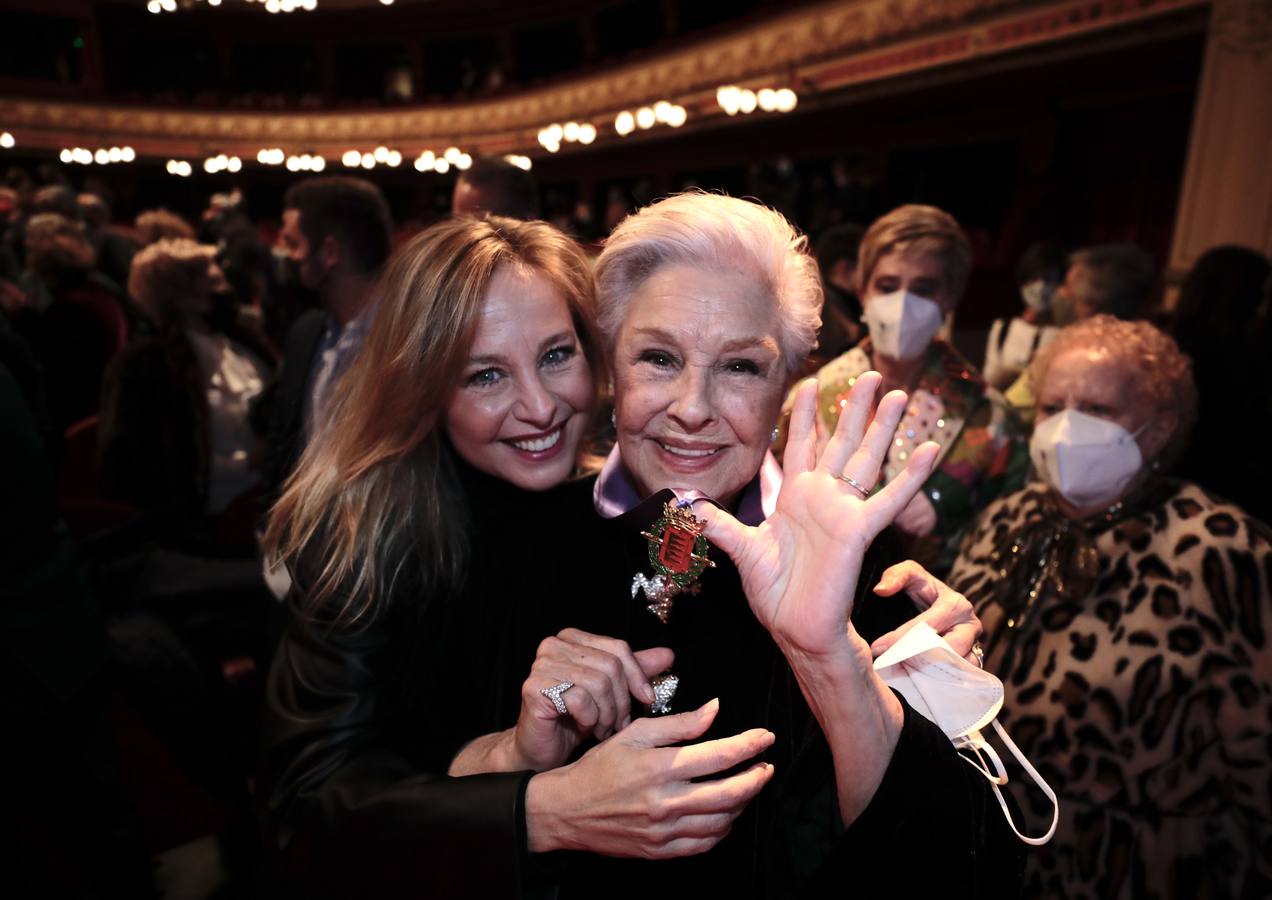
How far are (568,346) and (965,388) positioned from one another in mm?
1574

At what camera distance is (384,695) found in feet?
4.56

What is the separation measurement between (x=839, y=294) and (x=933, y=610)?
8.90 ft

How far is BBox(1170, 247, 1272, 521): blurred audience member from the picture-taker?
2832mm

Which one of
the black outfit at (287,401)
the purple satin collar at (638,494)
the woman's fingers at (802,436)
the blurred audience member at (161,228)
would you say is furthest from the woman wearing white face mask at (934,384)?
the blurred audience member at (161,228)

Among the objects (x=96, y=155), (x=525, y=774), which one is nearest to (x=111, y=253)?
(x=525, y=774)

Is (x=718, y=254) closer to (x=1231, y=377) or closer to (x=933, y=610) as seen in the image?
(x=933, y=610)

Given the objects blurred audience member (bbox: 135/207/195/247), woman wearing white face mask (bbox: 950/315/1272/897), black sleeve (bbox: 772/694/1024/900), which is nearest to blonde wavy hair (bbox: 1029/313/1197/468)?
woman wearing white face mask (bbox: 950/315/1272/897)

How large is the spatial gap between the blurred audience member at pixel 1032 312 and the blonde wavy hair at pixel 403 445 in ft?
11.2

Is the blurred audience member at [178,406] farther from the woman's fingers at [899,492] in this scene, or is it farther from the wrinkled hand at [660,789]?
the woman's fingers at [899,492]

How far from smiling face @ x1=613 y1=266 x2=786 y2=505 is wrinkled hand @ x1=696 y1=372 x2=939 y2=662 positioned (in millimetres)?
289

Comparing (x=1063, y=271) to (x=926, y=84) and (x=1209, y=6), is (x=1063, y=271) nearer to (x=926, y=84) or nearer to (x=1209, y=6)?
(x=1209, y=6)

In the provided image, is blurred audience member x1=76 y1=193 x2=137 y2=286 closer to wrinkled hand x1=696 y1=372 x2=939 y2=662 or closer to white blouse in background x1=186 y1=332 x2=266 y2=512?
white blouse in background x1=186 y1=332 x2=266 y2=512

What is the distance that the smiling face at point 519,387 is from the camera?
1.46 metres

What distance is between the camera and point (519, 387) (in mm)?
1479
